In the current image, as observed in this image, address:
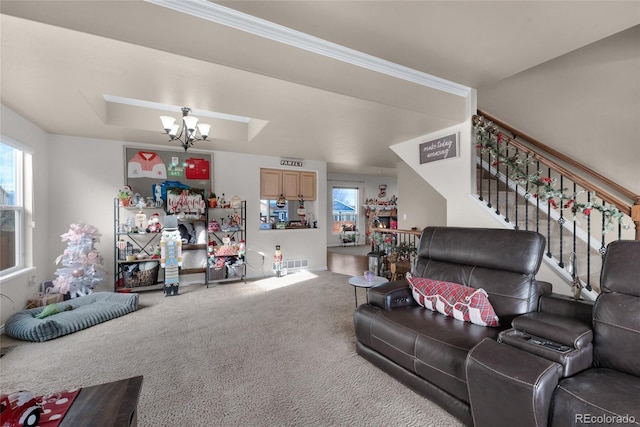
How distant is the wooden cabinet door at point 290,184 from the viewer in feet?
19.1

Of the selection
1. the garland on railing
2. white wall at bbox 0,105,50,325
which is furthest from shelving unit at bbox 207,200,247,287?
the garland on railing

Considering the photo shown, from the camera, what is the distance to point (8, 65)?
7.18 feet

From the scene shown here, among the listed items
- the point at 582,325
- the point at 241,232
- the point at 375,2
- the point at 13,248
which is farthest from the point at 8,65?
the point at 582,325

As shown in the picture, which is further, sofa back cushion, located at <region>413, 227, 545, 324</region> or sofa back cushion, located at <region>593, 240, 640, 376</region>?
sofa back cushion, located at <region>413, 227, 545, 324</region>

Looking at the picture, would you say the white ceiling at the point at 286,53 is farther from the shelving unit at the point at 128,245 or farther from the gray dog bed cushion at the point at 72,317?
the gray dog bed cushion at the point at 72,317

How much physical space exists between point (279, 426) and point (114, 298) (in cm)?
314

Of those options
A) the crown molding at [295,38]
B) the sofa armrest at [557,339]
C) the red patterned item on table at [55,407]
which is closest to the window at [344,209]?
the crown molding at [295,38]

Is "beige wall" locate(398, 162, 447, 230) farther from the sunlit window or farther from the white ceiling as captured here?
the sunlit window

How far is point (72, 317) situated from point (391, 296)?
3349 millimetres

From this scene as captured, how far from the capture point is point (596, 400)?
118cm

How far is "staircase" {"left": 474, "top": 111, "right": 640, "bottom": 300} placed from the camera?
229cm

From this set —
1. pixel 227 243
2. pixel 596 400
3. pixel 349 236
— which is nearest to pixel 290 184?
pixel 227 243

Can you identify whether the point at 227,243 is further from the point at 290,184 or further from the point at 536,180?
the point at 536,180

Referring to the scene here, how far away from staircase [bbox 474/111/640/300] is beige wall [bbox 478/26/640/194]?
0.21 meters
